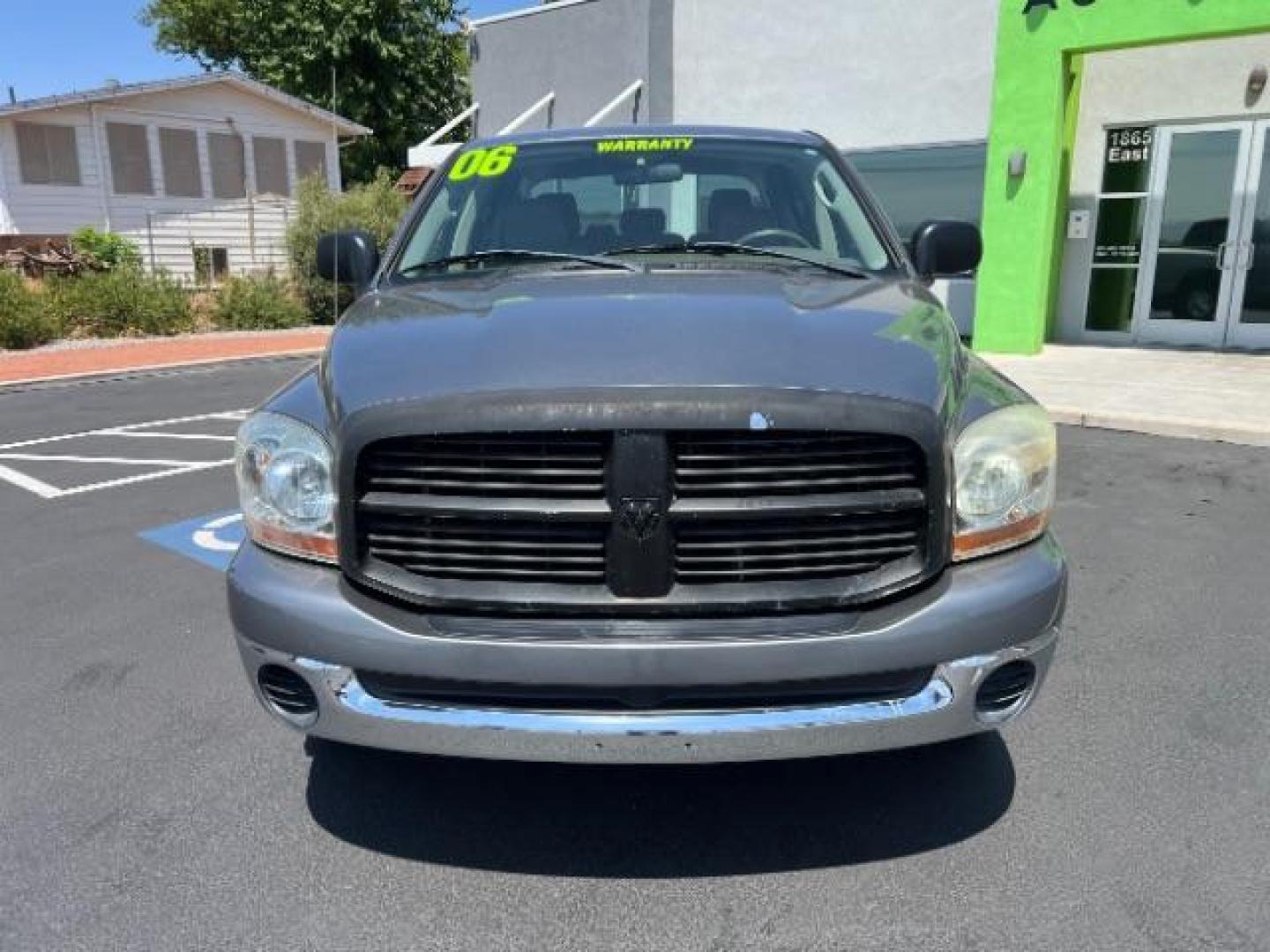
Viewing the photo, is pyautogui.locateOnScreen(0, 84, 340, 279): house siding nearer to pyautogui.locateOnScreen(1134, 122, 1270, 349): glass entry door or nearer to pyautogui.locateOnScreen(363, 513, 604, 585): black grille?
pyautogui.locateOnScreen(1134, 122, 1270, 349): glass entry door

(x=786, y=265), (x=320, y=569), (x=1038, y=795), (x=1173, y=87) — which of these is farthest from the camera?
(x=1173, y=87)

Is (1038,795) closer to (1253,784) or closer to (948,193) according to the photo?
(1253,784)

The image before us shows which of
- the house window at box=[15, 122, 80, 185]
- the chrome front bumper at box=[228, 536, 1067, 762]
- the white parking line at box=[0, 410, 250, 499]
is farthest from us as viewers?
the house window at box=[15, 122, 80, 185]

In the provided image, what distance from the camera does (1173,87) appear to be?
12.0 m

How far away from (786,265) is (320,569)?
1.74m

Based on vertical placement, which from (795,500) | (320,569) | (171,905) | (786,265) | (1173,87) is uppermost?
(1173,87)

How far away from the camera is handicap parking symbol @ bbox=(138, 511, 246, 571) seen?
4.93 metres

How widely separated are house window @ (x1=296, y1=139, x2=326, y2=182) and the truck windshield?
985 inches

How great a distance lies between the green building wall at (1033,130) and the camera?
10516mm

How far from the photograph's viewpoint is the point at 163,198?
23703 millimetres

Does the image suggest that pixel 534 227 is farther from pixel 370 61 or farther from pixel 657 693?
pixel 370 61

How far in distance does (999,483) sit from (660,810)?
1227mm

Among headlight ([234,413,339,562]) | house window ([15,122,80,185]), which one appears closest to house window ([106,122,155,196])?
house window ([15,122,80,185])

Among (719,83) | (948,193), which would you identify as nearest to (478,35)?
(719,83)
